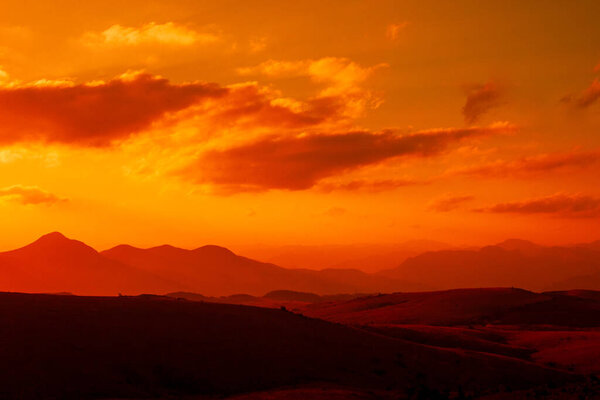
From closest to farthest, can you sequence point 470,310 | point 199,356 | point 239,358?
1. point 199,356
2. point 239,358
3. point 470,310

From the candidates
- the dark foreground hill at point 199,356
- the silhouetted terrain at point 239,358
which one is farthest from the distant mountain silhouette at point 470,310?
the dark foreground hill at point 199,356

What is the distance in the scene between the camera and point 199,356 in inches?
1264

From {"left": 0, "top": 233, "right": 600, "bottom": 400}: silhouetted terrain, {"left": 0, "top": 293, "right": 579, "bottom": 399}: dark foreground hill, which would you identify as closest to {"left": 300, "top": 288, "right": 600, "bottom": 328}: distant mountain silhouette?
{"left": 0, "top": 233, "right": 600, "bottom": 400}: silhouetted terrain

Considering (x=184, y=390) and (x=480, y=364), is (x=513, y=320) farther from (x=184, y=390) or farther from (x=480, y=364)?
(x=184, y=390)

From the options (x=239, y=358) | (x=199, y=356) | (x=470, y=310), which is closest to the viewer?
(x=199, y=356)

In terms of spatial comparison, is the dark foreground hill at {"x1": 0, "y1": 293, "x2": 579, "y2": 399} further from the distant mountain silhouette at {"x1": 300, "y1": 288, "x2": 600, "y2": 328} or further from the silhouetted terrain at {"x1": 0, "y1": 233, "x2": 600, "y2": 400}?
the distant mountain silhouette at {"x1": 300, "y1": 288, "x2": 600, "y2": 328}

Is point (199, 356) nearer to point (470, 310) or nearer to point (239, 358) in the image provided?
point (239, 358)

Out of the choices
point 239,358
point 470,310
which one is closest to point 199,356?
point 239,358

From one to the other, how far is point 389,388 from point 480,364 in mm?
9471

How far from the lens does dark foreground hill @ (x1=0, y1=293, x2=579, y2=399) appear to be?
27609 millimetres

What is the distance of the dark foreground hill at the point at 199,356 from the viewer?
2761 cm

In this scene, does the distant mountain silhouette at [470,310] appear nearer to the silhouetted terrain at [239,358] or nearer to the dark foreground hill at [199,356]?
the silhouetted terrain at [239,358]

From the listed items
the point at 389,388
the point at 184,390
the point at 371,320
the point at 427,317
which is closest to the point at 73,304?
the point at 184,390

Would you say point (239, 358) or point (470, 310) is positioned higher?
point (470, 310)
